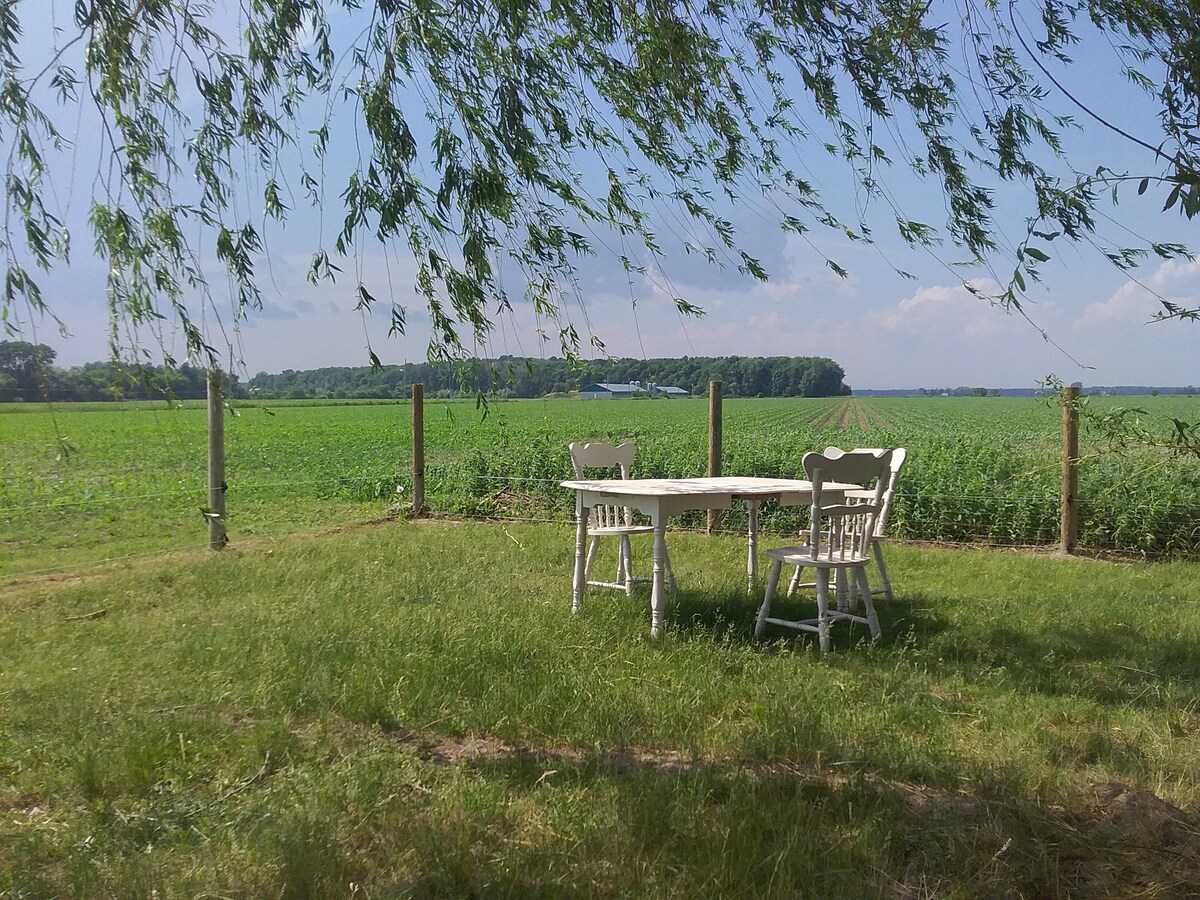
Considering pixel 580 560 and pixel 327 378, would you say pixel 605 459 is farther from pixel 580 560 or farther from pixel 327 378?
pixel 327 378

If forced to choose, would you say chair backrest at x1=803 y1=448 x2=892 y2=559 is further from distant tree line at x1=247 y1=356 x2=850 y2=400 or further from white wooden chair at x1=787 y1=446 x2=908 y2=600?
distant tree line at x1=247 y1=356 x2=850 y2=400

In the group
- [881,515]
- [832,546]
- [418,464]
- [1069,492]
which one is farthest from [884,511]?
[418,464]

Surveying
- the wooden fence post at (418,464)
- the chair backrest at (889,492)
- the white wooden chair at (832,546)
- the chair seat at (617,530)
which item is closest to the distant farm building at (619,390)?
the white wooden chair at (832,546)

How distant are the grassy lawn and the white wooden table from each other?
0.24 m

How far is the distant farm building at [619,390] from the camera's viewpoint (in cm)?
333

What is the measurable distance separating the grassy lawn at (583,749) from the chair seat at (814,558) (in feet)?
1.45

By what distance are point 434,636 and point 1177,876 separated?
3.24 metres

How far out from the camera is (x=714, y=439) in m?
9.38

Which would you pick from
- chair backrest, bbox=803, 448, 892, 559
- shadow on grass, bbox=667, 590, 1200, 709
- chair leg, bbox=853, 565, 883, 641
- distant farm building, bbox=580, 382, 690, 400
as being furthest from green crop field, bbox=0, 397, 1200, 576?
chair leg, bbox=853, 565, 883, 641

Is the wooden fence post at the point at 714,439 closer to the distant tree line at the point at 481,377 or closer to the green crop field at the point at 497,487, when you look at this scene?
the green crop field at the point at 497,487

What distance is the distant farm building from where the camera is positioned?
3.33m

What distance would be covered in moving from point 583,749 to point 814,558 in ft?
6.49

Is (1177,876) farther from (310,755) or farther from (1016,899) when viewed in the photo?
(310,755)

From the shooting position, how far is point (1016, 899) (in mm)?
2414
